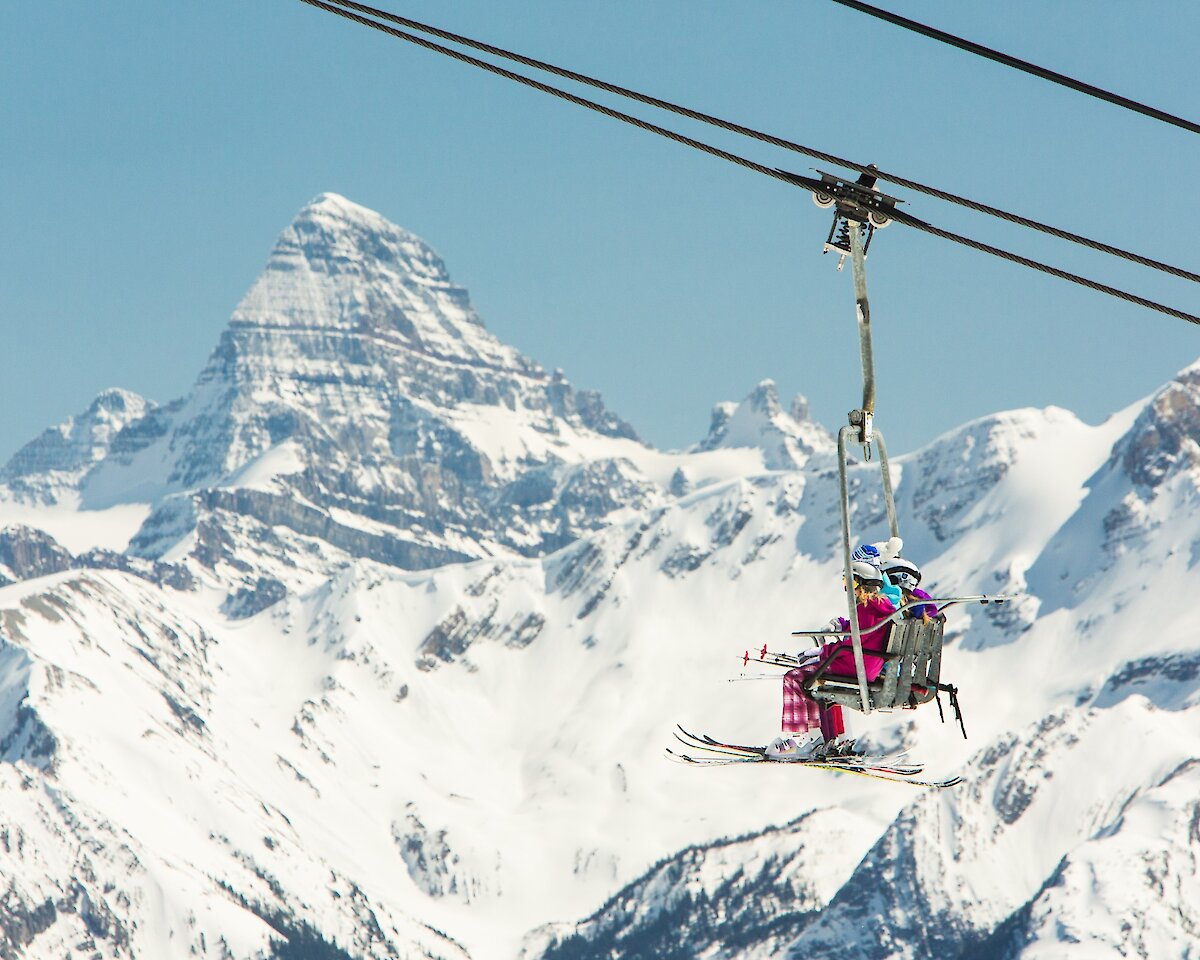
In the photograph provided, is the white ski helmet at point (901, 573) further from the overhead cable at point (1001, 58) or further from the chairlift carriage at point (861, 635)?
the overhead cable at point (1001, 58)

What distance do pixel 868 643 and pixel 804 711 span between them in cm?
321

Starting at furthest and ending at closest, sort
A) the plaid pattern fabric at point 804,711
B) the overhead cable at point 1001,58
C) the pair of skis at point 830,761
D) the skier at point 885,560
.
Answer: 1. the plaid pattern fabric at point 804,711
2. the pair of skis at point 830,761
3. the skier at point 885,560
4. the overhead cable at point 1001,58

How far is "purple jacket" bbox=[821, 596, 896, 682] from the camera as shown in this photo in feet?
100

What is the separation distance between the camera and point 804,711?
33.5m

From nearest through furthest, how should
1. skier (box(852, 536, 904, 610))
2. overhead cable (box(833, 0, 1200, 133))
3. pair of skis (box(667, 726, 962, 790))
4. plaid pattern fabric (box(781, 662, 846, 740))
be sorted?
overhead cable (box(833, 0, 1200, 133)) → skier (box(852, 536, 904, 610)) → pair of skis (box(667, 726, 962, 790)) → plaid pattern fabric (box(781, 662, 846, 740))

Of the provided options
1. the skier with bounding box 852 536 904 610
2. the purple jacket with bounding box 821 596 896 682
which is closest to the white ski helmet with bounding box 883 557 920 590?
the skier with bounding box 852 536 904 610

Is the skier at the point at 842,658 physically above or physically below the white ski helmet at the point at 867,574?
below

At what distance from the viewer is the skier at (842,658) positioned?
30.6 m

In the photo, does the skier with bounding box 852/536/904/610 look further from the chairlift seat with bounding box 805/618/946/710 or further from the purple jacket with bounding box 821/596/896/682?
the chairlift seat with bounding box 805/618/946/710

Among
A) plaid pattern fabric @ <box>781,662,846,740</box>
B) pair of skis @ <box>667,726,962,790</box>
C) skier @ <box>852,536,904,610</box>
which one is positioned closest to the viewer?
skier @ <box>852,536,904,610</box>

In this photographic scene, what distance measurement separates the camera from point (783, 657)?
3259 centimetres

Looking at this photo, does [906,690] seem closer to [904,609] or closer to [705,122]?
[904,609]

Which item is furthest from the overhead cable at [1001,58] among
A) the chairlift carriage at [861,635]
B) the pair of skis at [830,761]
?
the pair of skis at [830,761]

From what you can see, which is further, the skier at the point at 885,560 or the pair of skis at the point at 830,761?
the pair of skis at the point at 830,761
